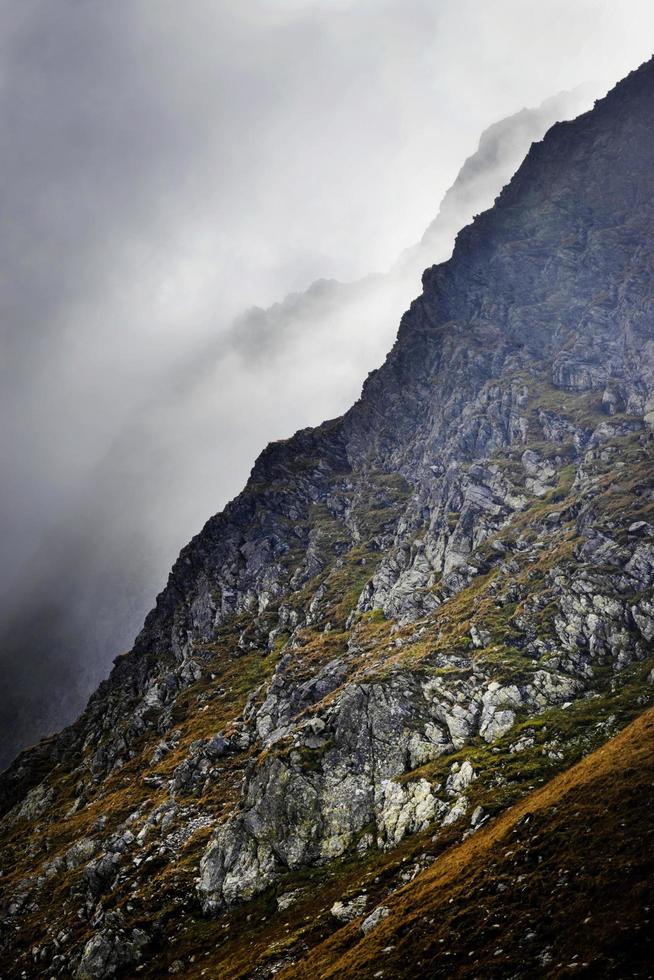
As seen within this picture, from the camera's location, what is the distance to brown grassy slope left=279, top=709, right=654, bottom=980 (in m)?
27.2

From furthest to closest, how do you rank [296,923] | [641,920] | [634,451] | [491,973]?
1. [634,451]
2. [296,923]
3. [491,973]
4. [641,920]

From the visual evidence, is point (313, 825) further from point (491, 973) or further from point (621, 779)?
point (491, 973)

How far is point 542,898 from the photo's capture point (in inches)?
1314

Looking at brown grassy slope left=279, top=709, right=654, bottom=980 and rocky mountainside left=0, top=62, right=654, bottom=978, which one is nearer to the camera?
brown grassy slope left=279, top=709, right=654, bottom=980

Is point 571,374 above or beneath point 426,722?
above

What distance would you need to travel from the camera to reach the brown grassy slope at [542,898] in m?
27.2

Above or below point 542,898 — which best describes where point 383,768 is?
below

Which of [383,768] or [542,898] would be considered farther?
[383,768]

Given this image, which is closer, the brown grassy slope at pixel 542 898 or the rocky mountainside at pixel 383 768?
the brown grassy slope at pixel 542 898

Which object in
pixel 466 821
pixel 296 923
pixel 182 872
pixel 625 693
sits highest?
pixel 182 872

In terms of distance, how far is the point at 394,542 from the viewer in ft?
582

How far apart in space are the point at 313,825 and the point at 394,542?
113972mm

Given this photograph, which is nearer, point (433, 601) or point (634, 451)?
point (433, 601)

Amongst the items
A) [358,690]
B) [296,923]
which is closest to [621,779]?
[296,923]
